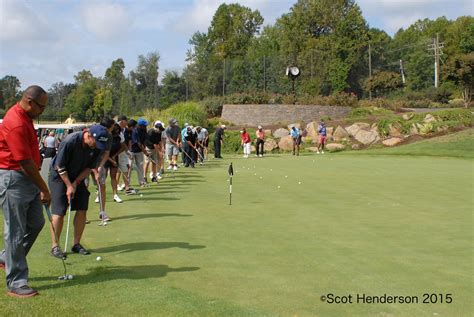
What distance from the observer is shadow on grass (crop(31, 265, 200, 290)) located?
21.0ft

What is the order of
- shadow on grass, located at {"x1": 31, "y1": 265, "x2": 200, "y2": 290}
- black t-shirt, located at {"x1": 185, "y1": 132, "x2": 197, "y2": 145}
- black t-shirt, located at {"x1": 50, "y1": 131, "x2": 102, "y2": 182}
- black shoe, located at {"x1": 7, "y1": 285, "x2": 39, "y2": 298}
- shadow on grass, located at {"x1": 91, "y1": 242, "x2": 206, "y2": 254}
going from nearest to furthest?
black shoe, located at {"x1": 7, "y1": 285, "x2": 39, "y2": 298}, shadow on grass, located at {"x1": 31, "y1": 265, "x2": 200, "y2": 290}, black t-shirt, located at {"x1": 50, "y1": 131, "x2": 102, "y2": 182}, shadow on grass, located at {"x1": 91, "y1": 242, "x2": 206, "y2": 254}, black t-shirt, located at {"x1": 185, "y1": 132, "x2": 197, "y2": 145}

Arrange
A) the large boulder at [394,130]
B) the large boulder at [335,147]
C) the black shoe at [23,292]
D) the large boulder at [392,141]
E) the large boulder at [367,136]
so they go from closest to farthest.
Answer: the black shoe at [23,292]
the large boulder at [392,141]
the large boulder at [335,147]
the large boulder at [367,136]
the large boulder at [394,130]

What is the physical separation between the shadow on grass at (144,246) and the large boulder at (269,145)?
30.9m

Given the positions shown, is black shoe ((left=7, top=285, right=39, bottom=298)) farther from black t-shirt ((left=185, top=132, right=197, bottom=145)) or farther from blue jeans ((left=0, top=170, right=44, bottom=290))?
black t-shirt ((left=185, top=132, right=197, bottom=145))

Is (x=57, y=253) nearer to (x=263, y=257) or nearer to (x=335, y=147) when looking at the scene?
(x=263, y=257)

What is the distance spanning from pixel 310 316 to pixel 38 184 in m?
3.05

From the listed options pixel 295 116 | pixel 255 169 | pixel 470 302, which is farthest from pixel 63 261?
pixel 295 116

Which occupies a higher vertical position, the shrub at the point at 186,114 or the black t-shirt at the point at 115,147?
the shrub at the point at 186,114

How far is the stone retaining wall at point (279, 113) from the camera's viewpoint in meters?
45.3

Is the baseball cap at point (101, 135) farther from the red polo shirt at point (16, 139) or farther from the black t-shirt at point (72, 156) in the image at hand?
the red polo shirt at point (16, 139)

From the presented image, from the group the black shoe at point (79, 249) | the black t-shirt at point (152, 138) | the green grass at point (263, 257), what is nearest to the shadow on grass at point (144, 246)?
the green grass at point (263, 257)

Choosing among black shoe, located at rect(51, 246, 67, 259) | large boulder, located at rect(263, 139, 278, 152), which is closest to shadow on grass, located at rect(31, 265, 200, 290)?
black shoe, located at rect(51, 246, 67, 259)

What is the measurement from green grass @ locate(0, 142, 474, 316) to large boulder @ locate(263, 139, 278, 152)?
24.9m

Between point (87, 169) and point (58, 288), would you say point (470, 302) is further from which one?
point (87, 169)
